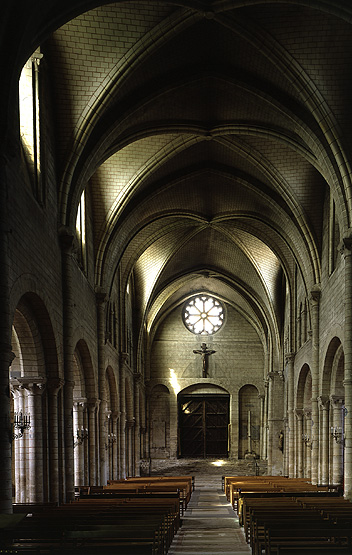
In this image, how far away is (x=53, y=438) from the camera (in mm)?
17500

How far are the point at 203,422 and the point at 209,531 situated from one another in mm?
30549

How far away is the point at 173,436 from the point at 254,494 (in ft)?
93.6

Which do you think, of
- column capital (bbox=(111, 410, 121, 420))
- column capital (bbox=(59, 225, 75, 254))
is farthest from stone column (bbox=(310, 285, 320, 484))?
column capital (bbox=(59, 225, 75, 254))

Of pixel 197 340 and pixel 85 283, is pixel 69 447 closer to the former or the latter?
pixel 85 283

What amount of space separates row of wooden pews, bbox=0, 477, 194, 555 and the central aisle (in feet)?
1.93

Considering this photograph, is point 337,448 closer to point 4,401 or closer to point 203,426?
point 4,401

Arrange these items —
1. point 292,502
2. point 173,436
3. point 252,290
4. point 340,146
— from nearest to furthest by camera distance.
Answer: point 292,502
point 340,146
point 252,290
point 173,436

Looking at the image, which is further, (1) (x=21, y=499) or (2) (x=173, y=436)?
(2) (x=173, y=436)

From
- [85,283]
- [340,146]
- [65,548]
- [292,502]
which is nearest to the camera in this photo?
[65,548]

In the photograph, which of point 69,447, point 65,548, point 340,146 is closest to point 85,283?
point 69,447

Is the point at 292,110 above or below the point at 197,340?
above

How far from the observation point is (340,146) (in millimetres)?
19188

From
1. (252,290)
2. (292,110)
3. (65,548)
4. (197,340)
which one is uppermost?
(292,110)

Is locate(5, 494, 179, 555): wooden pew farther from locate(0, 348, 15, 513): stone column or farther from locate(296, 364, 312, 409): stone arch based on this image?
locate(296, 364, 312, 409): stone arch
